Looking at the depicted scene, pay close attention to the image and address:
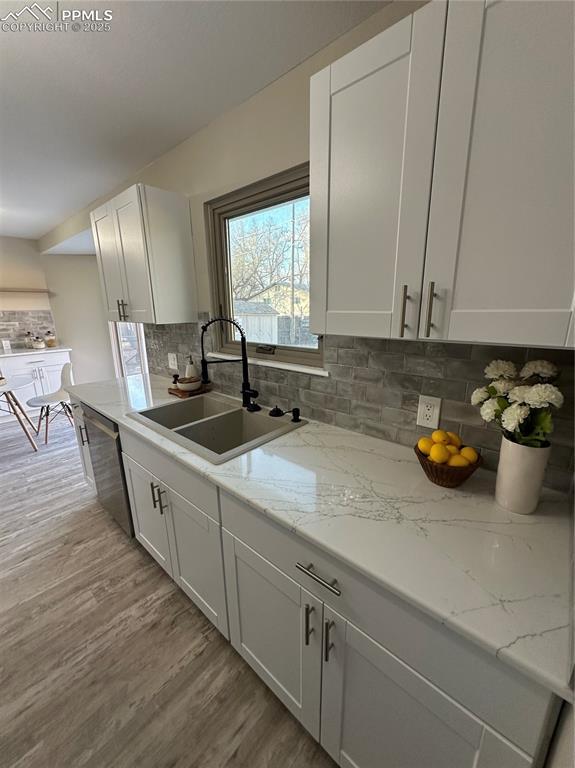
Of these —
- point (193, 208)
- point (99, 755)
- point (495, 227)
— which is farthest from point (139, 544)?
point (495, 227)

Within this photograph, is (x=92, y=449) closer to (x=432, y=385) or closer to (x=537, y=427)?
(x=432, y=385)

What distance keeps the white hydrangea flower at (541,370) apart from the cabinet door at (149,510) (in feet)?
4.94

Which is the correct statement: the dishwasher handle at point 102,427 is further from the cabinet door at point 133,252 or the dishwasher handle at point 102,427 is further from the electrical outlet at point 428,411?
the electrical outlet at point 428,411

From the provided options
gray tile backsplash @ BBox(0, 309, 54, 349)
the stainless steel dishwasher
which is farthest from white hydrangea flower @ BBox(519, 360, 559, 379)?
gray tile backsplash @ BBox(0, 309, 54, 349)

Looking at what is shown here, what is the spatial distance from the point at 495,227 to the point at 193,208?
1862mm

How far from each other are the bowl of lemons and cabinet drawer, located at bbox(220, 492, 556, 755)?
16.1 inches

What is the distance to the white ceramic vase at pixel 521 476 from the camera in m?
0.80

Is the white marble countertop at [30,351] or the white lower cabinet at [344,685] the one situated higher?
the white marble countertop at [30,351]

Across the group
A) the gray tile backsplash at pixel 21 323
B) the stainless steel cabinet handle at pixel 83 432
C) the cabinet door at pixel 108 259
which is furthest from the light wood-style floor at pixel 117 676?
the gray tile backsplash at pixel 21 323

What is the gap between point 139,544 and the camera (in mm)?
1998

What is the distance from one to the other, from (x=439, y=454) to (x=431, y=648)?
19.0 inches

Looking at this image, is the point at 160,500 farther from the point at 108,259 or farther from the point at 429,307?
the point at 108,259

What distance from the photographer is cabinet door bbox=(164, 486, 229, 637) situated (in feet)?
4.01

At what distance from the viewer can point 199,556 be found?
1.33m
